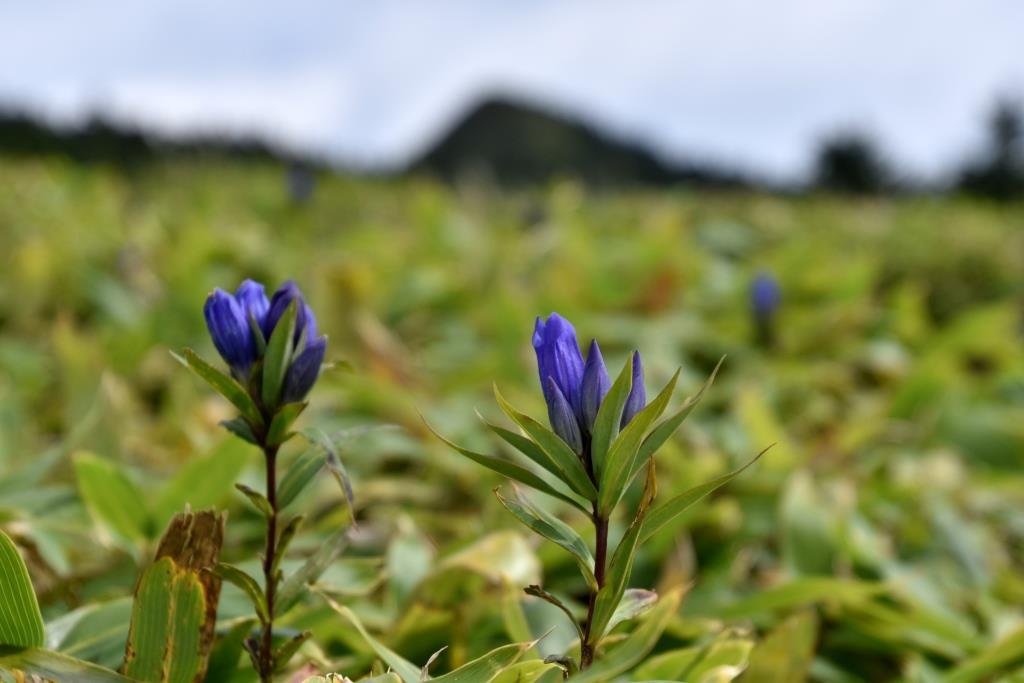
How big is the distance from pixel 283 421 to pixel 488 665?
0.28 meters

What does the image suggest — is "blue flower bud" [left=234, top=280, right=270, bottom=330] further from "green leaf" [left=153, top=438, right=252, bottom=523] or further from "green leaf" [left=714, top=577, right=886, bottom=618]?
"green leaf" [left=714, top=577, right=886, bottom=618]

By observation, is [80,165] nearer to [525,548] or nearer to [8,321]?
[8,321]

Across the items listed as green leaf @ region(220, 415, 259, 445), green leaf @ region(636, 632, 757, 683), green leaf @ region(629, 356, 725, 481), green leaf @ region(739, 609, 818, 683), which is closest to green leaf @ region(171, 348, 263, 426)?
green leaf @ region(220, 415, 259, 445)

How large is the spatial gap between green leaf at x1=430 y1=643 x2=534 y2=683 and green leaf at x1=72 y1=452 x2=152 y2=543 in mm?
750

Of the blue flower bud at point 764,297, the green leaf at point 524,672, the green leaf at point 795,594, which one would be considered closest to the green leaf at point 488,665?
the green leaf at point 524,672

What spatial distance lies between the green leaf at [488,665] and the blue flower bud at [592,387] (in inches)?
8.1

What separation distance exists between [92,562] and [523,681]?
3.10 ft

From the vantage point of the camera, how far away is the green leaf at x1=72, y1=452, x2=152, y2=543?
144 cm

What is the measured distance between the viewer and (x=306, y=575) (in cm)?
93

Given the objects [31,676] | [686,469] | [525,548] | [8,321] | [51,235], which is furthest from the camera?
[51,235]

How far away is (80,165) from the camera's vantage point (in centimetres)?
871

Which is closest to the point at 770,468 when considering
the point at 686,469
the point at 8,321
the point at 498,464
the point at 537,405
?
the point at 686,469

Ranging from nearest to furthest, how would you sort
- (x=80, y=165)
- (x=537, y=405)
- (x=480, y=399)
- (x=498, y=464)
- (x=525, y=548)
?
(x=498, y=464), (x=525, y=548), (x=537, y=405), (x=480, y=399), (x=80, y=165)

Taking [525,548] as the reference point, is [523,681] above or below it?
above
